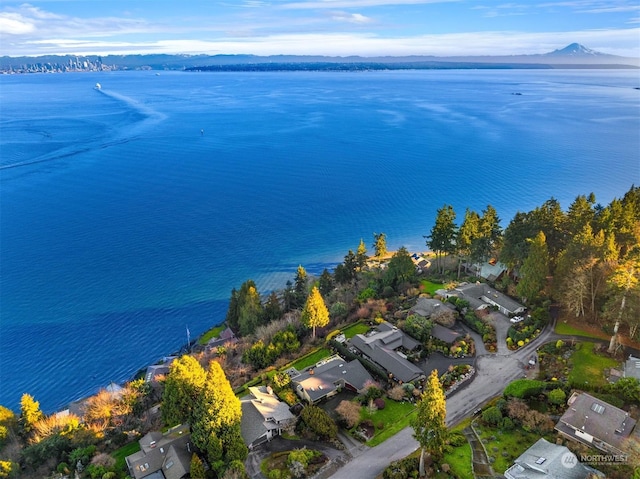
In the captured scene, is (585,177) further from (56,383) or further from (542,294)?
(56,383)

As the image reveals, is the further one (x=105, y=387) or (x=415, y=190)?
(x=415, y=190)

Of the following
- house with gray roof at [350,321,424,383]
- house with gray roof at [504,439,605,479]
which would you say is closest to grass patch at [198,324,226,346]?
house with gray roof at [350,321,424,383]

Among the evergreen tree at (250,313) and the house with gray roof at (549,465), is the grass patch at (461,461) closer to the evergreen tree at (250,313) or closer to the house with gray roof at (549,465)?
the house with gray roof at (549,465)

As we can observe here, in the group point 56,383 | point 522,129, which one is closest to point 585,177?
point 522,129

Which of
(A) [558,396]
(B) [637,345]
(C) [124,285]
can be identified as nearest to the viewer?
(A) [558,396]

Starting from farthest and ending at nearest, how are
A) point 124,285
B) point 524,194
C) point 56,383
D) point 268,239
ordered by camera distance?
point 524,194 → point 268,239 → point 124,285 → point 56,383

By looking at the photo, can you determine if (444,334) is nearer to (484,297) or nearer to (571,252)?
(484,297)

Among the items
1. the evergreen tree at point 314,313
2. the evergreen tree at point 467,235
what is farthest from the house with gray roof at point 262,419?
the evergreen tree at point 467,235
